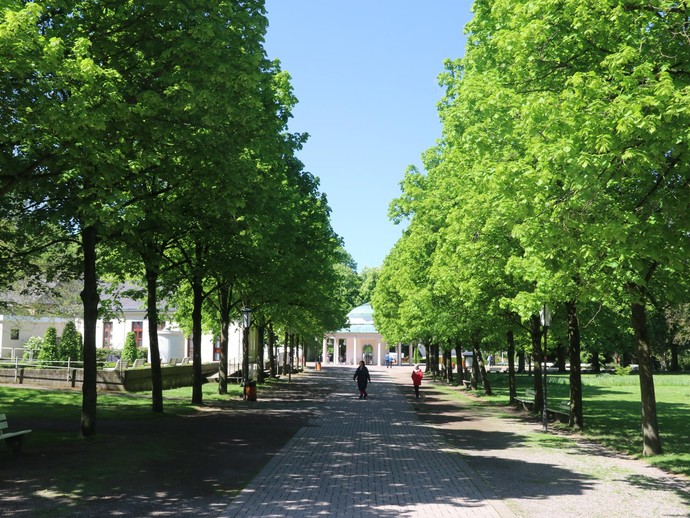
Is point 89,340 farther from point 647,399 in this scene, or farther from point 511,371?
point 511,371

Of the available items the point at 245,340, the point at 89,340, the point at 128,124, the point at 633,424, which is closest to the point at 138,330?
the point at 245,340

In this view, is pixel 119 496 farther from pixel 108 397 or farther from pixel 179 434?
pixel 108 397

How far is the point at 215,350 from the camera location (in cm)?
6462

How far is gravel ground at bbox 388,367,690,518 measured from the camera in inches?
357

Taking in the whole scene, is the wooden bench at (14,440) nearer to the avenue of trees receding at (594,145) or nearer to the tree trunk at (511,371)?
the avenue of trees receding at (594,145)

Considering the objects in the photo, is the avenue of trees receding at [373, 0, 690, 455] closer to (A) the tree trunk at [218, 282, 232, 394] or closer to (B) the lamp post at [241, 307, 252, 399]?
(A) the tree trunk at [218, 282, 232, 394]

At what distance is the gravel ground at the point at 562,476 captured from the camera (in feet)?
29.8

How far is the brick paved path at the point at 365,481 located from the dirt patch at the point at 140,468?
511 millimetres

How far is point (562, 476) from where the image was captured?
11.5 meters

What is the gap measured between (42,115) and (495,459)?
1030cm

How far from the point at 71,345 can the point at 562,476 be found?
36113 millimetres

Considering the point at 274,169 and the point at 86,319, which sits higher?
the point at 274,169

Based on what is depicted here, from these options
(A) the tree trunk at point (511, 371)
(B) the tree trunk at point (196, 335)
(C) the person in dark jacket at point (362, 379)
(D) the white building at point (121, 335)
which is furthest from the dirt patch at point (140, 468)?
(D) the white building at point (121, 335)

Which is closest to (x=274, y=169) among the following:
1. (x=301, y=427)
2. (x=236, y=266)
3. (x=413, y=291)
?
(x=236, y=266)
